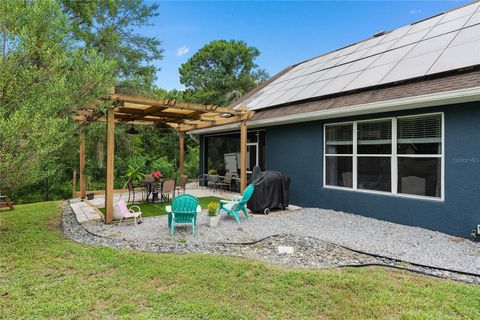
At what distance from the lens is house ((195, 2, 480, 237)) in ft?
17.1

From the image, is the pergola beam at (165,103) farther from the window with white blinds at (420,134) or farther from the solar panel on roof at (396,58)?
the window with white blinds at (420,134)

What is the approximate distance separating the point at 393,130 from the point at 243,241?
4213 mm

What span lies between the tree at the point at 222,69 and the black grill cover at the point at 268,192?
21287mm

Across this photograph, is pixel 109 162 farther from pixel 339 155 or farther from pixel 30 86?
pixel 339 155

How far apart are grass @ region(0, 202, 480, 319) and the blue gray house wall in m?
2.46

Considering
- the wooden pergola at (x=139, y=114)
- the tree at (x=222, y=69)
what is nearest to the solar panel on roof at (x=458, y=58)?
the wooden pergola at (x=139, y=114)

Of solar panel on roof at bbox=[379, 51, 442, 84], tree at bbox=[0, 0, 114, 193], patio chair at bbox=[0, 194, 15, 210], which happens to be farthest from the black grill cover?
patio chair at bbox=[0, 194, 15, 210]

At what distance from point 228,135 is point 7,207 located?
8003 mm

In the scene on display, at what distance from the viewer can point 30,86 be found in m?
4.46

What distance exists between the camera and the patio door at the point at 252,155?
10211mm

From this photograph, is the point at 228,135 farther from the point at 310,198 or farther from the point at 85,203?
the point at 85,203

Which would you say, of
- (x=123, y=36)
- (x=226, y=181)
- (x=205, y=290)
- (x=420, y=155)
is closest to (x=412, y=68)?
(x=420, y=155)

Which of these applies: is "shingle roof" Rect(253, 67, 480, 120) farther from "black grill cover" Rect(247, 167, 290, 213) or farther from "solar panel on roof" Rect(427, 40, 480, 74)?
"black grill cover" Rect(247, 167, 290, 213)

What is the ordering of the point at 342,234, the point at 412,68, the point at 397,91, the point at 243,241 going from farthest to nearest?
the point at 412,68, the point at 397,91, the point at 342,234, the point at 243,241
